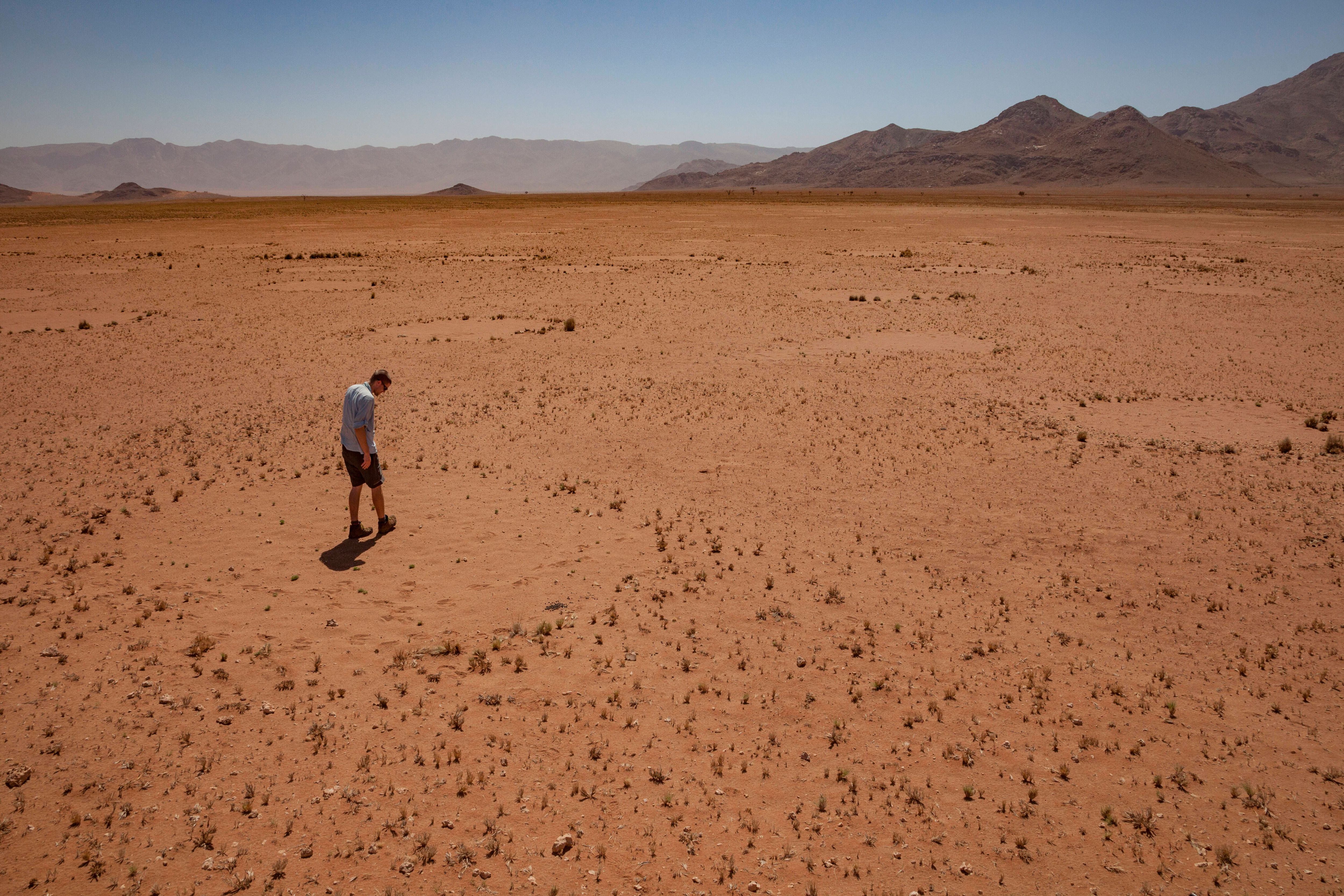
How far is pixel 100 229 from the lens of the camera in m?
60.8

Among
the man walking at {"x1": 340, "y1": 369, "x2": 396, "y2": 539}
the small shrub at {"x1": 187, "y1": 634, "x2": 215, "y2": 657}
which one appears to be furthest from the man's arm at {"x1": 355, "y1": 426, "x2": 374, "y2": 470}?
the small shrub at {"x1": 187, "y1": 634, "x2": 215, "y2": 657}

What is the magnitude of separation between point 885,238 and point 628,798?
166 ft

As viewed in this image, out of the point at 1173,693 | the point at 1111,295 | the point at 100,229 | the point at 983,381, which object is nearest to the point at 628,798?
the point at 1173,693

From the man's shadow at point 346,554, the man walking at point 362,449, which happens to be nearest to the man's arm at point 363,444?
the man walking at point 362,449

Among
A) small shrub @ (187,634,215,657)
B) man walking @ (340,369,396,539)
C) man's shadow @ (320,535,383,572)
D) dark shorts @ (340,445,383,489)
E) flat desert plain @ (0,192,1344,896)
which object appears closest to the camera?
flat desert plain @ (0,192,1344,896)

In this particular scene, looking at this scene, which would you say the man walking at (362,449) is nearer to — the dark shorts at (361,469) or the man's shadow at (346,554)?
the dark shorts at (361,469)

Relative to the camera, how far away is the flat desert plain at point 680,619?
5512mm

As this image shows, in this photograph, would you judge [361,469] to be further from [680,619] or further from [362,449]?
[680,619]

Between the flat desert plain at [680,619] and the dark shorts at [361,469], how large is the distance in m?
0.78

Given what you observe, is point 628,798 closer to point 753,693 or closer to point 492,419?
point 753,693

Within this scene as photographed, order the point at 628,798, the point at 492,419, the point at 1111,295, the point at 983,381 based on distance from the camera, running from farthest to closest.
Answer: the point at 1111,295 < the point at 983,381 < the point at 492,419 < the point at 628,798

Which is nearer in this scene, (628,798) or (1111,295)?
(628,798)

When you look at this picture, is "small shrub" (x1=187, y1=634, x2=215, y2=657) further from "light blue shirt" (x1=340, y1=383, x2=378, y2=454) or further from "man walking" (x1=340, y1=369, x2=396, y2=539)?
"light blue shirt" (x1=340, y1=383, x2=378, y2=454)

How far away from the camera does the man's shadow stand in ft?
31.1
